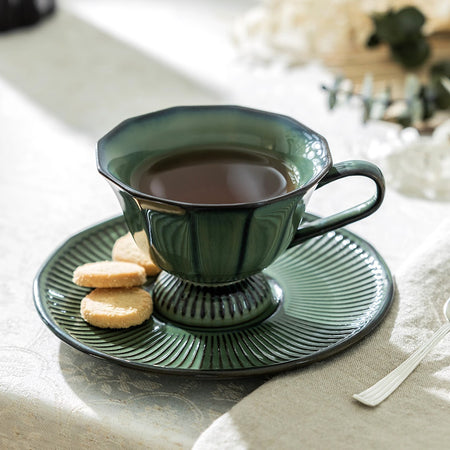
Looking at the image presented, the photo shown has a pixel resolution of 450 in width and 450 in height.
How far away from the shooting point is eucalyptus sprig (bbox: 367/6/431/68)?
1.25 meters

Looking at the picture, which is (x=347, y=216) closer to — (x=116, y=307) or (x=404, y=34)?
(x=116, y=307)

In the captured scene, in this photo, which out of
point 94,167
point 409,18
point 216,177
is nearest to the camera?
point 216,177

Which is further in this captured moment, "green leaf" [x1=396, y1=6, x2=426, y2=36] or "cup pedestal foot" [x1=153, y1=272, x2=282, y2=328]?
"green leaf" [x1=396, y1=6, x2=426, y2=36]

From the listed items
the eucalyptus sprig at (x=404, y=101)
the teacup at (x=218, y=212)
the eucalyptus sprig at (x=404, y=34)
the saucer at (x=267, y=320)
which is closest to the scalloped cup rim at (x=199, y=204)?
the teacup at (x=218, y=212)

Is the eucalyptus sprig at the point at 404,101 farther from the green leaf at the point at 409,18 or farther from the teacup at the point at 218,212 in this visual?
the teacup at the point at 218,212

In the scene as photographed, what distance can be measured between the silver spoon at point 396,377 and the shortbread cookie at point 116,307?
0.18 meters

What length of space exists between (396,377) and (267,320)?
0.12 meters

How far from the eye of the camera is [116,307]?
584mm

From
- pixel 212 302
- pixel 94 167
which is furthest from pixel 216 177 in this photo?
pixel 94 167

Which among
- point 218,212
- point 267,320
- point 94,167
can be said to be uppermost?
point 218,212

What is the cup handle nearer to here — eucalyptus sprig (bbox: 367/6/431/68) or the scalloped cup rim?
the scalloped cup rim

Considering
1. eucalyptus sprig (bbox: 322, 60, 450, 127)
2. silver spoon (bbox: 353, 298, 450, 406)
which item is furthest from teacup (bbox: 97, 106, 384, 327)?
eucalyptus sprig (bbox: 322, 60, 450, 127)

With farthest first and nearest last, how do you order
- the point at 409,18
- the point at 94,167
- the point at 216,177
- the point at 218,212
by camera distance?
the point at 409,18
the point at 94,167
the point at 216,177
the point at 218,212

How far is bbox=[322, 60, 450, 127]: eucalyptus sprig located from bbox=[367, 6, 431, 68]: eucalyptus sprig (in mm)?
141
